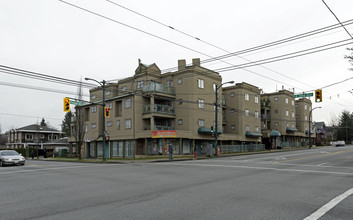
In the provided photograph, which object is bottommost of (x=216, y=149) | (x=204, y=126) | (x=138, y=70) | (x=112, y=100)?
(x=216, y=149)

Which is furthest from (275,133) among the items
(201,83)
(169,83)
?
(169,83)

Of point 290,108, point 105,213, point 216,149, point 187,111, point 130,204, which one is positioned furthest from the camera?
point 290,108

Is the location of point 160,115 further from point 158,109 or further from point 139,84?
point 139,84

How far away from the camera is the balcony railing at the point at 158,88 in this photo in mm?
39287

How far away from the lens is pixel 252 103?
53344mm

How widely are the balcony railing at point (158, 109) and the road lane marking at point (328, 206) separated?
30.1 meters

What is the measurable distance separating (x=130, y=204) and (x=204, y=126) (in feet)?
114

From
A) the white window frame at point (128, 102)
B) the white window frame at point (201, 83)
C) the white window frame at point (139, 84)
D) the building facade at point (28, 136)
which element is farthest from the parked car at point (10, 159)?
the building facade at point (28, 136)

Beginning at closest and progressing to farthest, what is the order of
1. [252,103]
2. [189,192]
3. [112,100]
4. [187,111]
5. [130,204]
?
1. [130,204]
2. [189,192]
3. [187,111]
4. [112,100]
5. [252,103]

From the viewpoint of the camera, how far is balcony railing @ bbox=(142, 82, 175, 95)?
1547 inches

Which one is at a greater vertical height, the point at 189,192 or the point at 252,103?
the point at 252,103

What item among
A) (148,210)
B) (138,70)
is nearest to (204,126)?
(138,70)

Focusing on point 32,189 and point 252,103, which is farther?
point 252,103

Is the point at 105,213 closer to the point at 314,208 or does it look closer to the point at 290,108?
the point at 314,208
